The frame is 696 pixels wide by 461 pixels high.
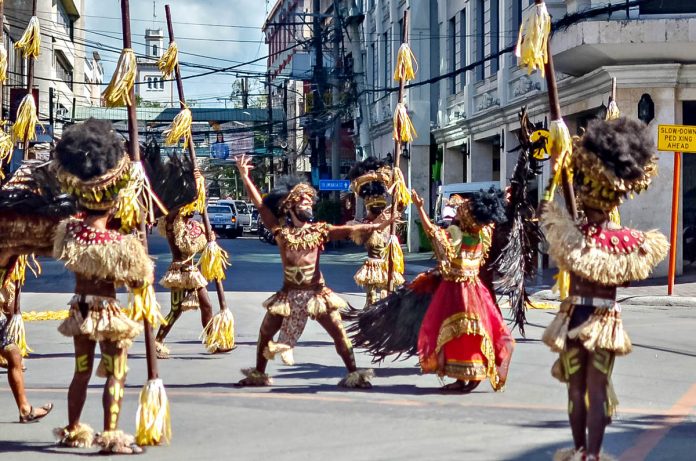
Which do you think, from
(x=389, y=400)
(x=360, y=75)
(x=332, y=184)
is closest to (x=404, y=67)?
(x=389, y=400)

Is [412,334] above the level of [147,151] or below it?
below

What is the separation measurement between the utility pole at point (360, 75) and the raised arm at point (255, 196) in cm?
2368

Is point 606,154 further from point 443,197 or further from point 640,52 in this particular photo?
point 443,197

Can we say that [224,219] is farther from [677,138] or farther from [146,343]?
[146,343]

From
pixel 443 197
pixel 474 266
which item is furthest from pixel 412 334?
pixel 443 197

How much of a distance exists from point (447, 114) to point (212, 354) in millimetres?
23593

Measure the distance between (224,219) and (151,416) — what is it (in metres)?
45.0

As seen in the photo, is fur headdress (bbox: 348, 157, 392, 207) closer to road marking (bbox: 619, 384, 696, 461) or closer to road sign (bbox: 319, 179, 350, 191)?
road marking (bbox: 619, 384, 696, 461)

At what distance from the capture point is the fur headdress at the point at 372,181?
13242 millimetres

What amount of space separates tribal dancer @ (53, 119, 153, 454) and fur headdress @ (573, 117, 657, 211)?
9.10 ft

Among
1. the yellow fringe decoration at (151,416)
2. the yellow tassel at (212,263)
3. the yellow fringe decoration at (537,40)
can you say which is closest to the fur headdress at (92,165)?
the yellow fringe decoration at (151,416)

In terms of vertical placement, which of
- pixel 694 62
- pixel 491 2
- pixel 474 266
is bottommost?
pixel 474 266

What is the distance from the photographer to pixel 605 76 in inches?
838

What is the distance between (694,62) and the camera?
69.5 ft
